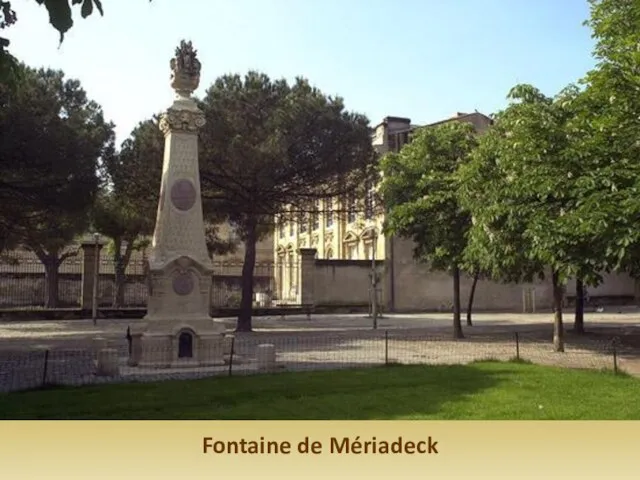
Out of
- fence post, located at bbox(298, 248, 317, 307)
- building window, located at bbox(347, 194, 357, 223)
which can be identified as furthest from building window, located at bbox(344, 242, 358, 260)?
building window, located at bbox(347, 194, 357, 223)

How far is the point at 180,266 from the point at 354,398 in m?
4.83

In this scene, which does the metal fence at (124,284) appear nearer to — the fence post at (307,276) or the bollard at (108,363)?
the fence post at (307,276)

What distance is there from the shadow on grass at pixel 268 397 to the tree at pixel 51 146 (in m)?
5.63

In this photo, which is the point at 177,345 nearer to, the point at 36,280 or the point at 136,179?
the point at 136,179

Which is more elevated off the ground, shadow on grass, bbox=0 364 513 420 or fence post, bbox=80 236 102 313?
fence post, bbox=80 236 102 313

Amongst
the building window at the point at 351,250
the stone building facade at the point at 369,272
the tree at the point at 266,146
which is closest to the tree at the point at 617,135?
the tree at the point at 266,146

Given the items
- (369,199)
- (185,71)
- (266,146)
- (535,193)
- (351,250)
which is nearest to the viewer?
(535,193)

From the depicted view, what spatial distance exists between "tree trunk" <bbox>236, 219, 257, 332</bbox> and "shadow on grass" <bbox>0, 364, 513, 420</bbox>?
7686 millimetres

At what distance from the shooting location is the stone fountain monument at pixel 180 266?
10312mm

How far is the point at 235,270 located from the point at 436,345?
973 centimetres

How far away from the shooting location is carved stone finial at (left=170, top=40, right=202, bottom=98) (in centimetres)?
980

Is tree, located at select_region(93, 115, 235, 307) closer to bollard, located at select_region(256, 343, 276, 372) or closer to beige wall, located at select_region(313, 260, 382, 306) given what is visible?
bollard, located at select_region(256, 343, 276, 372)

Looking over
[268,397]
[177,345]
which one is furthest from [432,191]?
[268,397]

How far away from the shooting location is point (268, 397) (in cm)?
673
